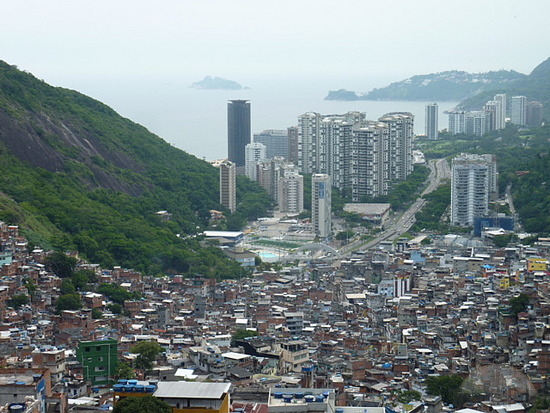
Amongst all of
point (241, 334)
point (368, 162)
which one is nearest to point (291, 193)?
point (368, 162)

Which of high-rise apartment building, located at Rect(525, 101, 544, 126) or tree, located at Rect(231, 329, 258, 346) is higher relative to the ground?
high-rise apartment building, located at Rect(525, 101, 544, 126)

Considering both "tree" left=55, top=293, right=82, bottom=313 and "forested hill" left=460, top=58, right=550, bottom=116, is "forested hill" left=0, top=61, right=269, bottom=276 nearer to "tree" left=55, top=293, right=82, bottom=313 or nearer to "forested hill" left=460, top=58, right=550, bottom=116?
"tree" left=55, top=293, right=82, bottom=313

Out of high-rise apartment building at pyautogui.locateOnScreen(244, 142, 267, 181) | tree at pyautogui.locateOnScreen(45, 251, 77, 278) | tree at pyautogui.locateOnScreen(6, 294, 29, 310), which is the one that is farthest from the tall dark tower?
tree at pyautogui.locateOnScreen(6, 294, 29, 310)

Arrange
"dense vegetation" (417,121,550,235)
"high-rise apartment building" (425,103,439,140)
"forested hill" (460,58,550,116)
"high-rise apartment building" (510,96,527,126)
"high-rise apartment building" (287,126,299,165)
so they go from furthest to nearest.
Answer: "forested hill" (460,58,550,116)
"high-rise apartment building" (510,96,527,126)
"high-rise apartment building" (425,103,439,140)
"high-rise apartment building" (287,126,299,165)
"dense vegetation" (417,121,550,235)

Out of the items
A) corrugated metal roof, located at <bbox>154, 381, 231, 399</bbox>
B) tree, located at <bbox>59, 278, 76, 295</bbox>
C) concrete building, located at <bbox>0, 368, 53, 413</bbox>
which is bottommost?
tree, located at <bbox>59, 278, 76, 295</bbox>

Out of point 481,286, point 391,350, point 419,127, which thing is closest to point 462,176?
point 481,286

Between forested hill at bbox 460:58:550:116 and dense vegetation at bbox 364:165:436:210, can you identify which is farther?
forested hill at bbox 460:58:550:116
